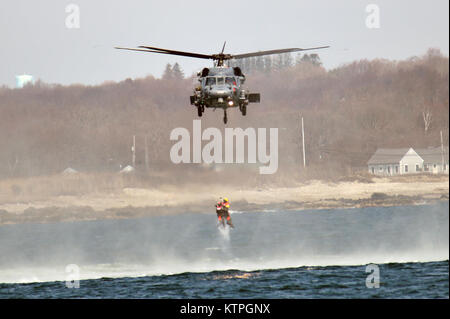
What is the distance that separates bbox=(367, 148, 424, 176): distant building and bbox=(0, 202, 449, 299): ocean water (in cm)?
797

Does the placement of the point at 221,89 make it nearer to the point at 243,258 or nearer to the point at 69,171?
the point at 243,258

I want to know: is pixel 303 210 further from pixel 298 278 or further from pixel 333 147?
pixel 298 278

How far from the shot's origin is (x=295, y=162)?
14675 cm

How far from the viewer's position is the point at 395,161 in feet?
525

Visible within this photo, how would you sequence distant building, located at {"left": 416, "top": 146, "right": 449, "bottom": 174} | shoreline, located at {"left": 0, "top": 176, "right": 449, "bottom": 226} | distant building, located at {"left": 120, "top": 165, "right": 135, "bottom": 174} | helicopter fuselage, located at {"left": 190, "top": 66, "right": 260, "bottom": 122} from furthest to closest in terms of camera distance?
distant building, located at {"left": 416, "top": 146, "right": 449, "bottom": 174}, shoreline, located at {"left": 0, "top": 176, "right": 449, "bottom": 226}, distant building, located at {"left": 120, "top": 165, "right": 135, "bottom": 174}, helicopter fuselage, located at {"left": 190, "top": 66, "right": 260, "bottom": 122}

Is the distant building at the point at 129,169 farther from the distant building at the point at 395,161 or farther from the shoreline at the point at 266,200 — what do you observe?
the distant building at the point at 395,161

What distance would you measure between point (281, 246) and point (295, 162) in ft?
115

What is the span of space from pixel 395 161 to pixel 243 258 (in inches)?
2730

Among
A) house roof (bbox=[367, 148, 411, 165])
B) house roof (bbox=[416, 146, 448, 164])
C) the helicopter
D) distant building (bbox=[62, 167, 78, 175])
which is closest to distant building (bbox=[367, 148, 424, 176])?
house roof (bbox=[367, 148, 411, 165])

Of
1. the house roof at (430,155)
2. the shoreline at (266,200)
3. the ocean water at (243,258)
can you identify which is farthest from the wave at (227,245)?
the house roof at (430,155)

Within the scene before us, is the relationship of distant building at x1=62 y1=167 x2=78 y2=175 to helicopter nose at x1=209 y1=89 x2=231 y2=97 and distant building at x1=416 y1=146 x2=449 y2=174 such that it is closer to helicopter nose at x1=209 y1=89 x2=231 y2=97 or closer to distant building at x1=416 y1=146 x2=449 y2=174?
distant building at x1=416 y1=146 x2=449 y2=174

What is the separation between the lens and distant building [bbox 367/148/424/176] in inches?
6142

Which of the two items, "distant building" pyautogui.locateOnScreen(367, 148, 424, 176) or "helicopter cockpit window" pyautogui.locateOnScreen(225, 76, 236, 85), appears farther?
"distant building" pyautogui.locateOnScreen(367, 148, 424, 176)
